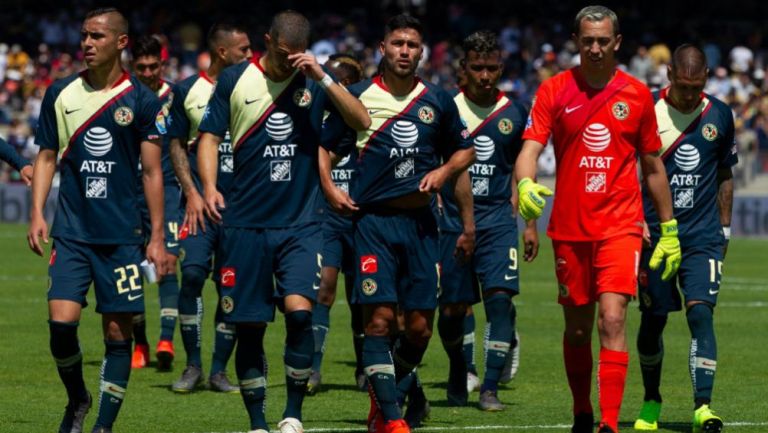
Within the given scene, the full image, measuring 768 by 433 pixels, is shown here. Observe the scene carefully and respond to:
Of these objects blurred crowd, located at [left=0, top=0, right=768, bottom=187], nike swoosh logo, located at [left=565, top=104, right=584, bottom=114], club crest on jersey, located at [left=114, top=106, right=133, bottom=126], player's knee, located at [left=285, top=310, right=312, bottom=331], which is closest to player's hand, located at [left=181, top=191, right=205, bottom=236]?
club crest on jersey, located at [left=114, top=106, right=133, bottom=126]

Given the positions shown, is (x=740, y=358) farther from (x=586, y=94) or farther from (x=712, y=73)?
(x=712, y=73)

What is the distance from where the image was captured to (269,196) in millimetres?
9602

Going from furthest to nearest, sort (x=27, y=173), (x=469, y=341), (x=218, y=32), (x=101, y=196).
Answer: (x=469, y=341)
(x=218, y=32)
(x=27, y=173)
(x=101, y=196)

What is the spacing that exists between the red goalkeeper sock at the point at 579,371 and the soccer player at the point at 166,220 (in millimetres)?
4526

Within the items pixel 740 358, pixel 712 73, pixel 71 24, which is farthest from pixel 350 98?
pixel 71 24

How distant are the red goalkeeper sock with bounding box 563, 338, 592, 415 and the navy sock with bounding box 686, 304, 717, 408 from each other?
1.08 m

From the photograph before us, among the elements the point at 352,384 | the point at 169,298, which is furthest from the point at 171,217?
the point at 352,384

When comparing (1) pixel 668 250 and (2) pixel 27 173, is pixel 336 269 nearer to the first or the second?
(2) pixel 27 173

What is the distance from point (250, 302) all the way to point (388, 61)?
172 cm

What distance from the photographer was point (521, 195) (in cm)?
930

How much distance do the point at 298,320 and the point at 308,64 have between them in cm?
152

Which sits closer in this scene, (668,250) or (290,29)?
(290,29)

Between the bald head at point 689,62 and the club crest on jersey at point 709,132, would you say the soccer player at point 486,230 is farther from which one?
the club crest on jersey at point 709,132

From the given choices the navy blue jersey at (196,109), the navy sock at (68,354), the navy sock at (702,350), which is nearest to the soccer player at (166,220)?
the navy blue jersey at (196,109)
